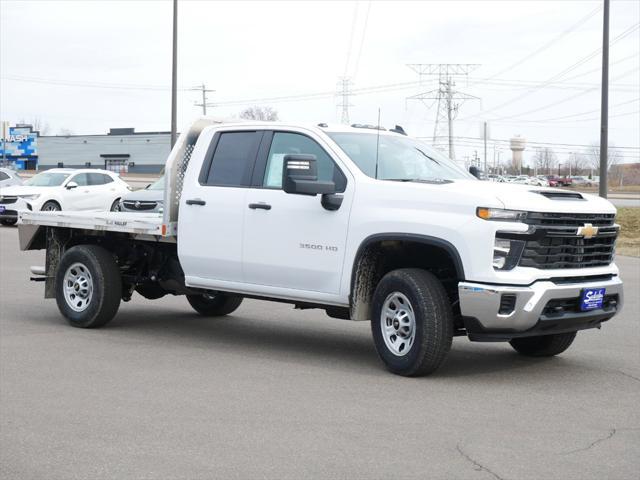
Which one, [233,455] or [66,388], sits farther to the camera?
[66,388]

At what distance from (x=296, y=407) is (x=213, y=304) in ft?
16.2

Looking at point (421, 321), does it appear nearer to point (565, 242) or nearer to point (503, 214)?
point (503, 214)

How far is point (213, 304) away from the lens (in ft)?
38.7

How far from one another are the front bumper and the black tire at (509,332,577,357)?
40.0 inches

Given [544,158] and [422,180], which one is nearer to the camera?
[422,180]

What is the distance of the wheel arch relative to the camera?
8.35 meters

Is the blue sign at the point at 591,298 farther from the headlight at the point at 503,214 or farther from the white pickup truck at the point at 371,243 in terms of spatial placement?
the headlight at the point at 503,214

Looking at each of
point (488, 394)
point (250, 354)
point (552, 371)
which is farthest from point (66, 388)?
point (552, 371)

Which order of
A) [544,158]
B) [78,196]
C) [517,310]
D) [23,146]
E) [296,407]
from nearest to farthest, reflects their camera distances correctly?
[296,407]
[517,310]
[78,196]
[23,146]
[544,158]

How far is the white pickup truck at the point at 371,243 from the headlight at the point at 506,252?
1 cm

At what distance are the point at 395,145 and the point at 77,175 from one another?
2158 cm

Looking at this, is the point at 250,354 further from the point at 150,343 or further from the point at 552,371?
the point at 552,371

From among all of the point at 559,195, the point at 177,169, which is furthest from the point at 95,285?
the point at 559,195

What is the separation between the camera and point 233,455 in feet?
18.8
